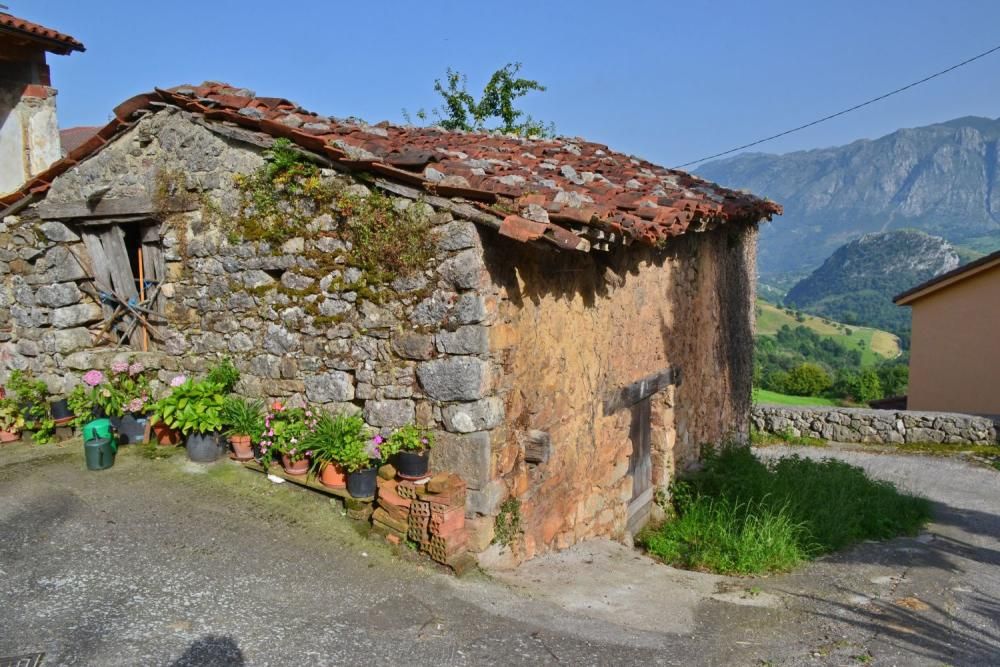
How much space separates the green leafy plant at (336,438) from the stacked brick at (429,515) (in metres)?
0.38

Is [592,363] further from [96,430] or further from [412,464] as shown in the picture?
[96,430]

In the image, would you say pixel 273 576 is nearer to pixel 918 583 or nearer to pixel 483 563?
pixel 483 563

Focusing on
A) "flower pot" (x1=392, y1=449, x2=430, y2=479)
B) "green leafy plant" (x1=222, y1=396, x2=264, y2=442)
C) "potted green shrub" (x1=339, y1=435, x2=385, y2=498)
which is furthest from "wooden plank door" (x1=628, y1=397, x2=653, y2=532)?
"green leafy plant" (x1=222, y1=396, x2=264, y2=442)

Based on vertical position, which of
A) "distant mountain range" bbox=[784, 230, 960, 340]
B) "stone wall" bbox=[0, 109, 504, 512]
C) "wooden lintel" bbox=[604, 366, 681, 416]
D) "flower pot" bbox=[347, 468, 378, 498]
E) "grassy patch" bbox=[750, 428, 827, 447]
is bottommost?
"grassy patch" bbox=[750, 428, 827, 447]

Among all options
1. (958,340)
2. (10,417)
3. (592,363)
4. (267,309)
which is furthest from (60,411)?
(958,340)

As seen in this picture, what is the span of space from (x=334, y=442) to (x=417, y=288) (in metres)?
1.37

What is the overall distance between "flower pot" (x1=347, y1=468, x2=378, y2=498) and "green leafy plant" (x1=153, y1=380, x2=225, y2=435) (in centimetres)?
162

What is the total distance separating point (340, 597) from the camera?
4125 millimetres

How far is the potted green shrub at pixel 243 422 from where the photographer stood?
575cm

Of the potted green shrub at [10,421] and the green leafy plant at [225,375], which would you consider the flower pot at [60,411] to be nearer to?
the potted green shrub at [10,421]

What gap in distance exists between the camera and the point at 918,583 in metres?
5.67

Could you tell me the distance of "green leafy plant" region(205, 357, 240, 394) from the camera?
5.99 meters

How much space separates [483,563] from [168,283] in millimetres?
4053

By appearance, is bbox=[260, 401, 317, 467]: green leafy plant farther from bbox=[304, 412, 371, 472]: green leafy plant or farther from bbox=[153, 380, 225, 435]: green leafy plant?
bbox=[153, 380, 225, 435]: green leafy plant
